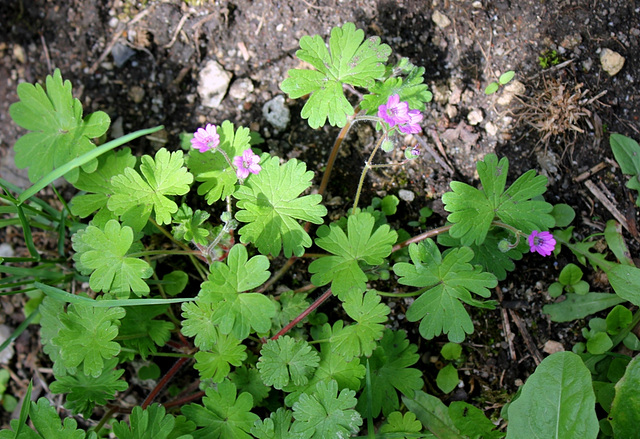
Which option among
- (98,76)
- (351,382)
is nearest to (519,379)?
(351,382)

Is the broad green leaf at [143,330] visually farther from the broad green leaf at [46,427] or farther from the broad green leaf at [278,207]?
the broad green leaf at [278,207]

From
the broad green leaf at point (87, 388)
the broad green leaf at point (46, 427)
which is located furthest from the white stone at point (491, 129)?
the broad green leaf at point (46, 427)

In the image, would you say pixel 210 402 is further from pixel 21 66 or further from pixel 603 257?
pixel 21 66

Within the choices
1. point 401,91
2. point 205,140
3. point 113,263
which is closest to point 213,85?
point 205,140

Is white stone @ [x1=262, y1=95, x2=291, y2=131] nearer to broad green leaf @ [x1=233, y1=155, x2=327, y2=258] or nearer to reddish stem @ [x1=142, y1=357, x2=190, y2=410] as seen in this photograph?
broad green leaf @ [x1=233, y1=155, x2=327, y2=258]

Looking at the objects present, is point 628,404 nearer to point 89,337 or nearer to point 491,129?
point 491,129

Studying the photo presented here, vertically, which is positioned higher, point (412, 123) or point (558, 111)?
point (412, 123)
